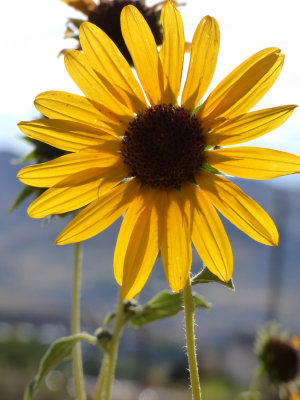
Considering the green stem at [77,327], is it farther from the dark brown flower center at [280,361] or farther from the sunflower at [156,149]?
the dark brown flower center at [280,361]

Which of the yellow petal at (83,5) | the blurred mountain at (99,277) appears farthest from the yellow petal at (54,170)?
the blurred mountain at (99,277)

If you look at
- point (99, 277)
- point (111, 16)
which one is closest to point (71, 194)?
point (111, 16)

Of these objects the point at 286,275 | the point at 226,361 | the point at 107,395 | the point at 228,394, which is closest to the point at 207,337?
the point at 286,275

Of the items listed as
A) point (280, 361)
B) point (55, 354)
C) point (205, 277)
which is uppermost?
point (205, 277)

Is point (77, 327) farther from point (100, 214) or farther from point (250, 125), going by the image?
point (250, 125)

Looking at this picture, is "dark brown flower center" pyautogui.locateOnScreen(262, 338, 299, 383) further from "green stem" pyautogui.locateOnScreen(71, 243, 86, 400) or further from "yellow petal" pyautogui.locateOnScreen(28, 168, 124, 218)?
"yellow petal" pyautogui.locateOnScreen(28, 168, 124, 218)

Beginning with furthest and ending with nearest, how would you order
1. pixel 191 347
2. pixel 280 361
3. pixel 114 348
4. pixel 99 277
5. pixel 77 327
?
pixel 99 277, pixel 280 361, pixel 77 327, pixel 114 348, pixel 191 347

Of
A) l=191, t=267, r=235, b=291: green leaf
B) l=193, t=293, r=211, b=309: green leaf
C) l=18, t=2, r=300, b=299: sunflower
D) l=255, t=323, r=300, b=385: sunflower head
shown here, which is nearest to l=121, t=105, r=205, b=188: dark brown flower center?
l=18, t=2, r=300, b=299: sunflower
